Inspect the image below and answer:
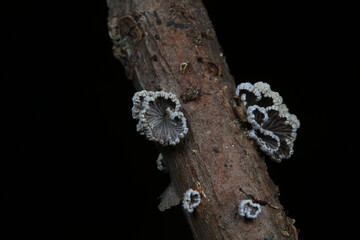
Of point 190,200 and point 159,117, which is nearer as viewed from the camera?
point 190,200

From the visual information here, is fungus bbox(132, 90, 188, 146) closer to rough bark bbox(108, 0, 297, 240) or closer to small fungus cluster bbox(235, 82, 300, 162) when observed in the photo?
rough bark bbox(108, 0, 297, 240)

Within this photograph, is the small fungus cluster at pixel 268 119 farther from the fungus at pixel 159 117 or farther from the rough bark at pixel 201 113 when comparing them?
the fungus at pixel 159 117

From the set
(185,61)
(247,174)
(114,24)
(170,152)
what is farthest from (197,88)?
(114,24)

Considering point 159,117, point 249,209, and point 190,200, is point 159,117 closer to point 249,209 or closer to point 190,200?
point 190,200

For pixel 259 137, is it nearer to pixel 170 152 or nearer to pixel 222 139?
pixel 222 139

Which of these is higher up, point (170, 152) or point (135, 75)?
point (135, 75)

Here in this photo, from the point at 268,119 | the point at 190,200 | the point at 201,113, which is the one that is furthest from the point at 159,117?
the point at 268,119

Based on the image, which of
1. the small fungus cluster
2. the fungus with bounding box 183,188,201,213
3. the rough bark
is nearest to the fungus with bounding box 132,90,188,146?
the rough bark
